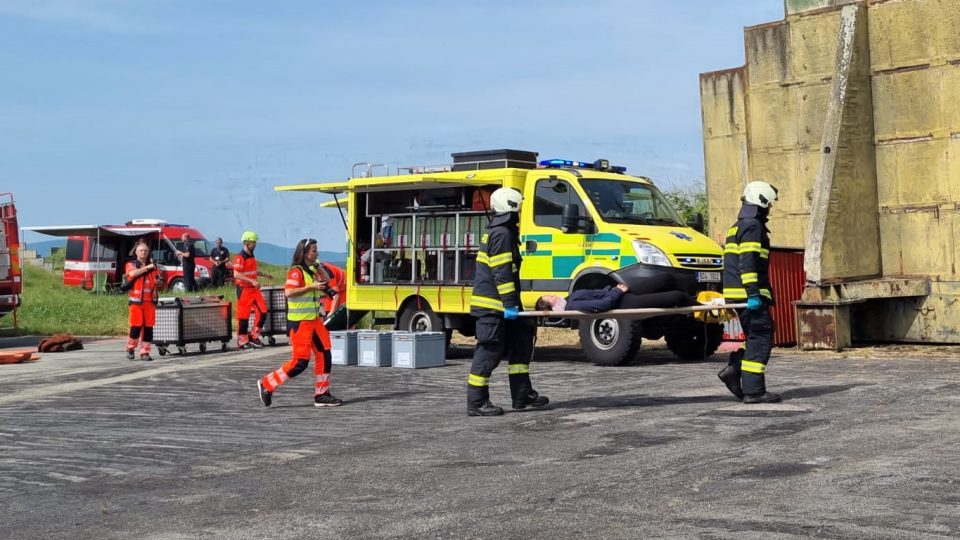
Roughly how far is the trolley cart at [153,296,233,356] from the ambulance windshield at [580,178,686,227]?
687 centimetres

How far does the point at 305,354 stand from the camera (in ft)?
39.2

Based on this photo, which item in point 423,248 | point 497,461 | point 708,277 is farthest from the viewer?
point 423,248

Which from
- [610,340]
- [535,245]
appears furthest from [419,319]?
[610,340]

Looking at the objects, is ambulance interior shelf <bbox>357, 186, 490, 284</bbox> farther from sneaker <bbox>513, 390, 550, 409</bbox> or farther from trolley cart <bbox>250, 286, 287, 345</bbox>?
sneaker <bbox>513, 390, 550, 409</bbox>

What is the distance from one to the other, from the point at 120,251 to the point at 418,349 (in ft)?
75.0

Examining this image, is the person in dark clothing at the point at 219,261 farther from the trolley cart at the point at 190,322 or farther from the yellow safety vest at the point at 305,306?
the yellow safety vest at the point at 305,306

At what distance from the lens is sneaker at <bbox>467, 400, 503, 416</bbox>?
10953 mm

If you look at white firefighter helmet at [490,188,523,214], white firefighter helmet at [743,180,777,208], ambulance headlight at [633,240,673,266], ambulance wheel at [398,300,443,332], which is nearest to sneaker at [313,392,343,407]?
white firefighter helmet at [490,188,523,214]

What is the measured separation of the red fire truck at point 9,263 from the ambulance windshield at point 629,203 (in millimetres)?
12930

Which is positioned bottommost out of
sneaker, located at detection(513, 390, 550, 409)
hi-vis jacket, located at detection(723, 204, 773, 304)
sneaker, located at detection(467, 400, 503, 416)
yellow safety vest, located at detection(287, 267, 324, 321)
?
sneaker, located at detection(467, 400, 503, 416)

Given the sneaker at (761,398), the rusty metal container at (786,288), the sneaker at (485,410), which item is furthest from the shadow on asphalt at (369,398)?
the rusty metal container at (786,288)

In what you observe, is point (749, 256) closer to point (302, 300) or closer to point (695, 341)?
point (302, 300)

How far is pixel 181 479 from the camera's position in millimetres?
8164

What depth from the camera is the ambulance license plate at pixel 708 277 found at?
15273 mm
